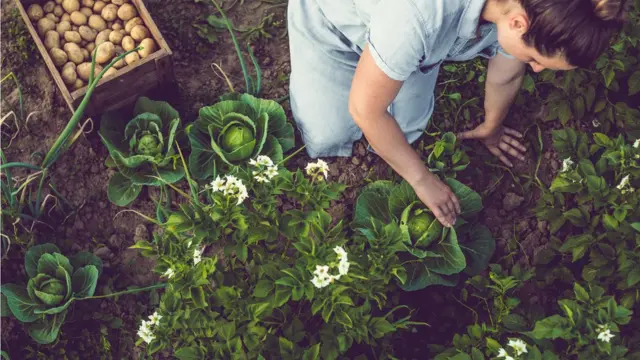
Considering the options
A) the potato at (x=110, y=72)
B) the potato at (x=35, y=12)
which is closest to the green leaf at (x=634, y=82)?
the potato at (x=110, y=72)

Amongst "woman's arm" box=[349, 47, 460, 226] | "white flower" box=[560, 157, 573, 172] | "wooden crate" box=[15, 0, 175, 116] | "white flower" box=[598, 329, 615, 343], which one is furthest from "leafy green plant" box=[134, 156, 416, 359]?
"white flower" box=[560, 157, 573, 172]

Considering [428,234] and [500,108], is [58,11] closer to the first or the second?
[428,234]

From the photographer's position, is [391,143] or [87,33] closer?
[391,143]

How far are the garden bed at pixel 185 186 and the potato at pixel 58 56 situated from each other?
0.25 metres

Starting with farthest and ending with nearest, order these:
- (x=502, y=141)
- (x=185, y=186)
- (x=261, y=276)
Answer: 1. (x=502, y=141)
2. (x=185, y=186)
3. (x=261, y=276)

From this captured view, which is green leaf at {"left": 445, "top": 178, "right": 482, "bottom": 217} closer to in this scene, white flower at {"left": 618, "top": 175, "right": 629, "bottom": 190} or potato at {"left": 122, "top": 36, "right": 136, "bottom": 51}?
white flower at {"left": 618, "top": 175, "right": 629, "bottom": 190}

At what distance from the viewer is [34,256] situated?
2.19 metres

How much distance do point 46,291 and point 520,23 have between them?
1.73 metres

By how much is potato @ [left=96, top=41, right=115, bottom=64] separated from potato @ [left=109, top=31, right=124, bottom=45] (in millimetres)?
29

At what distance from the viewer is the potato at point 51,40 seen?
89.5 inches

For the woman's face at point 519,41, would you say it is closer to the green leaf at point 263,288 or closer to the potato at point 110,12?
the green leaf at point 263,288

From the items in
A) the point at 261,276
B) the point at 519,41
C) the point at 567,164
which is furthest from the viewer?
the point at 567,164

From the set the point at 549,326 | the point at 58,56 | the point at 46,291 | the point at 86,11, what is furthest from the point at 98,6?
the point at 549,326

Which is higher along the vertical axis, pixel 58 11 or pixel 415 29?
pixel 415 29
